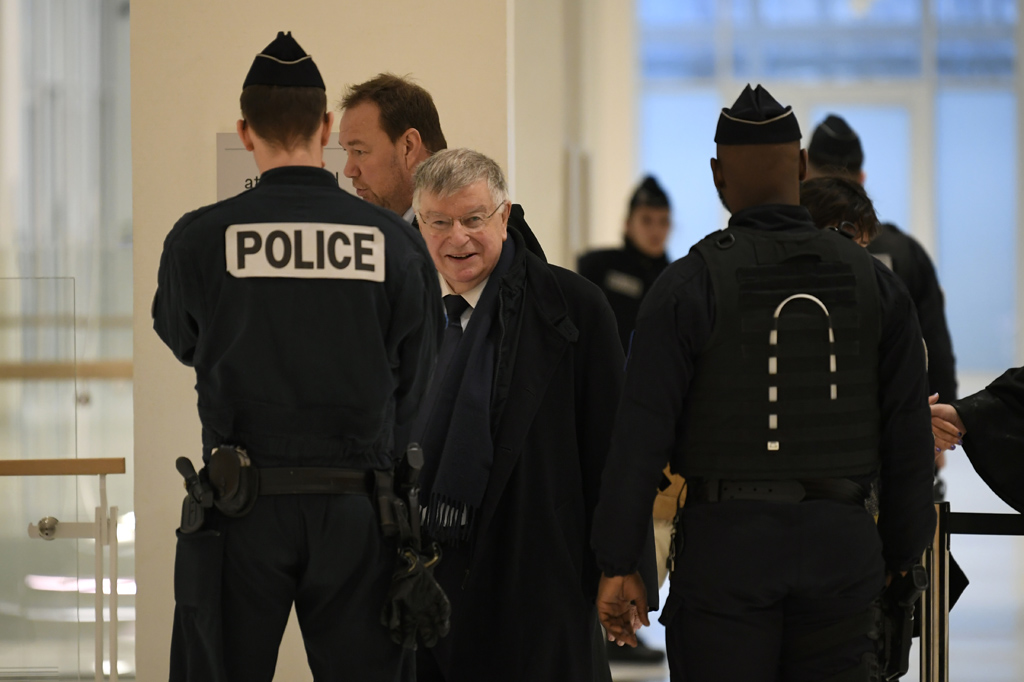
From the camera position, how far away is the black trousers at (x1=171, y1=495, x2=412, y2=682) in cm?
179

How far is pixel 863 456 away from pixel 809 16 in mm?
8890

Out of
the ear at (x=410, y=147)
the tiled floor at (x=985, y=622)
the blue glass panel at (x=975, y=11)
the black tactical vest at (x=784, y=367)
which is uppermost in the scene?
the blue glass panel at (x=975, y=11)

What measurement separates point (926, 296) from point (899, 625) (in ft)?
6.77

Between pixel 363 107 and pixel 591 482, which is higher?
pixel 363 107

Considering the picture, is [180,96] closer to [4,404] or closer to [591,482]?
[4,404]

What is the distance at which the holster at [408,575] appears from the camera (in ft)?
5.96

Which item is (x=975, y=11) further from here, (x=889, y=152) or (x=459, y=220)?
(x=459, y=220)

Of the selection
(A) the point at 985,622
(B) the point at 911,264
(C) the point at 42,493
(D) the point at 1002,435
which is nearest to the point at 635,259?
(B) the point at 911,264

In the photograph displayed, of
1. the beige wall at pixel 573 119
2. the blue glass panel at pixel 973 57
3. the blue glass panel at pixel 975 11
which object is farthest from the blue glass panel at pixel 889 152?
the beige wall at pixel 573 119

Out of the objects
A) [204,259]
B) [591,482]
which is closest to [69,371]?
[204,259]

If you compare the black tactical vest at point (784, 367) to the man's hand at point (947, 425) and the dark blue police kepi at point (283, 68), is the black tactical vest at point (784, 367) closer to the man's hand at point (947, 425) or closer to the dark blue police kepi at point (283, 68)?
the man's hand at point (947, 425)

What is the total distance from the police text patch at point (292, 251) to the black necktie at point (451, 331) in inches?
18.4

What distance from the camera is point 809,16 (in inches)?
392

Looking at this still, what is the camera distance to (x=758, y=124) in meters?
1.91
